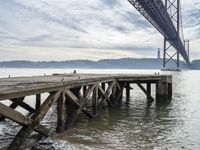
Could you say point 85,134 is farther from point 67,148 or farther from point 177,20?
point 177,20

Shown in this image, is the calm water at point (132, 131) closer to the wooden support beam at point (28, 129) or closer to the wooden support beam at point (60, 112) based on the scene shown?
the wooden support beam at point (60, 112)

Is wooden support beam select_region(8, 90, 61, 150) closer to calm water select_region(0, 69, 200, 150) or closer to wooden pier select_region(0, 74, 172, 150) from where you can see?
wooden pier select_region(0, 74, 172, 150)

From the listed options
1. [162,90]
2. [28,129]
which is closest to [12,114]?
[28,129]

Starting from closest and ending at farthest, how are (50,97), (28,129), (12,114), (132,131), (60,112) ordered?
1. (12,114)
2. (28,129)
3. (50,97)
4. (60,112)
5. (132,131)

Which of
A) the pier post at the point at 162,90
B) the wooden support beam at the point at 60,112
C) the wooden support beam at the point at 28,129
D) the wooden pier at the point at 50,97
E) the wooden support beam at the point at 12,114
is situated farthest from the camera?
the pier post at the point at 162,90

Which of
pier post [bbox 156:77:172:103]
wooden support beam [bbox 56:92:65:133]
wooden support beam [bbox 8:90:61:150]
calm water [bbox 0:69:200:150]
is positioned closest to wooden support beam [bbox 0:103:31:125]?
wooden support beam [bbox 8:90:61:150]

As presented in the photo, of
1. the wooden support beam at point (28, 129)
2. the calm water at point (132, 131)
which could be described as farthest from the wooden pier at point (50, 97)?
the calm water at point (132, 131)

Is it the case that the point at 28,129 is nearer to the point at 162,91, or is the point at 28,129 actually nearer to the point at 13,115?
the point at 13,115

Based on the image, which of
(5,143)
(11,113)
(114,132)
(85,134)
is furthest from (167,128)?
(11,113)

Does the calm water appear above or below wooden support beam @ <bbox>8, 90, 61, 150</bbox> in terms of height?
below

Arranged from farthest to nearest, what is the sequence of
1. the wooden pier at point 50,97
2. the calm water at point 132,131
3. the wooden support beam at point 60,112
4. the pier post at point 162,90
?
the pier post at point 162,90, the wooden support beam at point 60,112, the calm water at point 132,131, the wooden pier at point 50,97

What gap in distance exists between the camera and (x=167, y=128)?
16031 millimetres

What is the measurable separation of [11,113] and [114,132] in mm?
5945

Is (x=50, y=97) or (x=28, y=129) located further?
(x=50, y=97)
